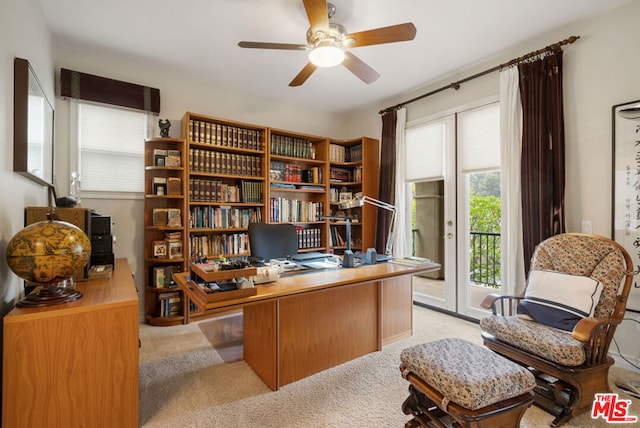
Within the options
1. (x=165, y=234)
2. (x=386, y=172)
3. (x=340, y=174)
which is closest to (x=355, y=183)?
(x=340, y=174)

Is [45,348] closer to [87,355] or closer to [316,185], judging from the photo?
[87,355]

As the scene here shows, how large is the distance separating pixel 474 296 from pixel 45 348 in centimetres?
360

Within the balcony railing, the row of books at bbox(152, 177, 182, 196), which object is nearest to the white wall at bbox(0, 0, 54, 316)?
the row of books at bbox(152, 177, 182, 196)

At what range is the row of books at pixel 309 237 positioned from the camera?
392cm

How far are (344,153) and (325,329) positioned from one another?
2797 millimetres

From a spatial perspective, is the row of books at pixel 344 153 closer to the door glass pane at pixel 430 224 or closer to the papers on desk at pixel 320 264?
the door glass pane at pixel 430 224

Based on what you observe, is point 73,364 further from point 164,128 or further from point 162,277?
point 164,128

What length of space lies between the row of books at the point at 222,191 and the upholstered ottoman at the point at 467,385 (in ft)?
8.35

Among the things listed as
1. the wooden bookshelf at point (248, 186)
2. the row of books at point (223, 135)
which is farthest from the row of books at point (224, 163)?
the row of books at point (223, 135)

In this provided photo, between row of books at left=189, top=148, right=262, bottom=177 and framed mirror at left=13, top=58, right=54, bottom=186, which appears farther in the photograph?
row of books at left=189, top=148, right=262, bottom=177

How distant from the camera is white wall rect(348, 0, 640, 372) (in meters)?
Result: 2.16

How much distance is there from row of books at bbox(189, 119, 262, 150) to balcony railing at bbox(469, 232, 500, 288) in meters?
2.84

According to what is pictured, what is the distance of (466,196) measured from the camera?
10.5ft

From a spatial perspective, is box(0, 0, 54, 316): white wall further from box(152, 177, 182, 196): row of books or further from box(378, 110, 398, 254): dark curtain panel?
box(378, 110, 398, 254): dark curtain panel
